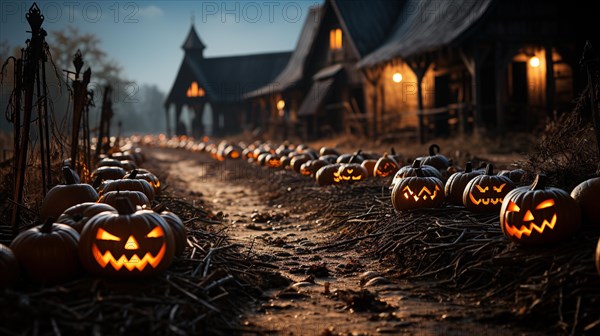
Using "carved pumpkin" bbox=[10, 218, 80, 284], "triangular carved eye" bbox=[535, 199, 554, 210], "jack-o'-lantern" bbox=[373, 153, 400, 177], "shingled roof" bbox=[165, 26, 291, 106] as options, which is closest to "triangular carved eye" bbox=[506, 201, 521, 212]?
"triangular carved eye" bbox=[535, 199, 554, 210]

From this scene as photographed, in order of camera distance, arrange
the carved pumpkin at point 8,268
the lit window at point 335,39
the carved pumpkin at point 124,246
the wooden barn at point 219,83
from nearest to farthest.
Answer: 1. the carved pumpkin at point 8,268
2. the carved pumpkin at point 124,246
3. the lit window at point 335,39
4. the wooden barn at point 219,83

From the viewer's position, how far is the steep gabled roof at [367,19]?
27.6 meters

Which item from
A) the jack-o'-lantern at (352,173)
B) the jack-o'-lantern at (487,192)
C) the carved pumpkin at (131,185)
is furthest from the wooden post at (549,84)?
the carved pumpkin at (131,185)

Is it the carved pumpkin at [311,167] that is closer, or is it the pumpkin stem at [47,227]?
the pumpkin stem at [47,227]

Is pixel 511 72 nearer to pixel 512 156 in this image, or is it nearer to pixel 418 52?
pixel 418 52

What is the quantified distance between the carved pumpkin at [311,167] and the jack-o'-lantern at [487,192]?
21.8 ft

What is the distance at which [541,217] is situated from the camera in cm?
527

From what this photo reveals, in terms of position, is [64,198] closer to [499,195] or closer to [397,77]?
[499,195]

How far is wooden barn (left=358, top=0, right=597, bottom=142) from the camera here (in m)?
18.9

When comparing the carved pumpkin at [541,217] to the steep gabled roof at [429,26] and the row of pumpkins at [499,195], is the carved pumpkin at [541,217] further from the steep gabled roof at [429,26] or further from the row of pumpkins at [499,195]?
the steep gabled roof at [429,26]

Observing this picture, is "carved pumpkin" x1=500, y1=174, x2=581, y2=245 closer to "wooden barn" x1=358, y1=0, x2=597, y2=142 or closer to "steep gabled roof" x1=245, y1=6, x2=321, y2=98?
"wooden barn" x1=358, y1=0, x2=597, y2=142

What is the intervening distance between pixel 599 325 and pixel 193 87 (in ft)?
171

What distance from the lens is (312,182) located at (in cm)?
1334

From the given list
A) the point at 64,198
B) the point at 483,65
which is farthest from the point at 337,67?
the point at 64,198
